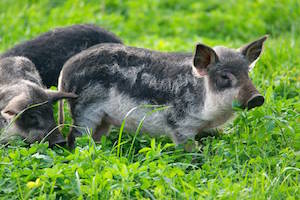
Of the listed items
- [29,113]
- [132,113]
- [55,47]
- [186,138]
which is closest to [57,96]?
[29,113]

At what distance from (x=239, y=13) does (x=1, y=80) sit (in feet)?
18.0

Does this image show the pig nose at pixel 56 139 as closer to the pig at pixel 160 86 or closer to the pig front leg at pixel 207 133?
the pig at pixel 160 86

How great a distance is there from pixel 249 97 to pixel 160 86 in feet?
3.45

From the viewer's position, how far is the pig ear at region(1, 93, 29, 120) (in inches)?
240

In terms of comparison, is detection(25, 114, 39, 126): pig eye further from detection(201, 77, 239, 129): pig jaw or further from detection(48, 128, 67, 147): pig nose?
detection(201, 77, 239, 129): pig jaw

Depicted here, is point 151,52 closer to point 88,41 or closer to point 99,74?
point 99,74

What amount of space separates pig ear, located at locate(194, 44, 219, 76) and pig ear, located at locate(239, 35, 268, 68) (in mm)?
342

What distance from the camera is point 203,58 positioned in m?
6.10

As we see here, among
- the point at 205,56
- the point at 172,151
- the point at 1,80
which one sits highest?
the point at 205,56

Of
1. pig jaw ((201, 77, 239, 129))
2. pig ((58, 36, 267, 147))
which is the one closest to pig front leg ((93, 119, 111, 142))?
pig ((58, 36, 267, 147))

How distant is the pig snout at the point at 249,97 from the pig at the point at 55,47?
252cm

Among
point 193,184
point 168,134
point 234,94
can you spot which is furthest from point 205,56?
point 193,184

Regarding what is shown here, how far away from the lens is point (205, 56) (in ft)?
20.0

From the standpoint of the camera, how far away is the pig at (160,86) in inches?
238
